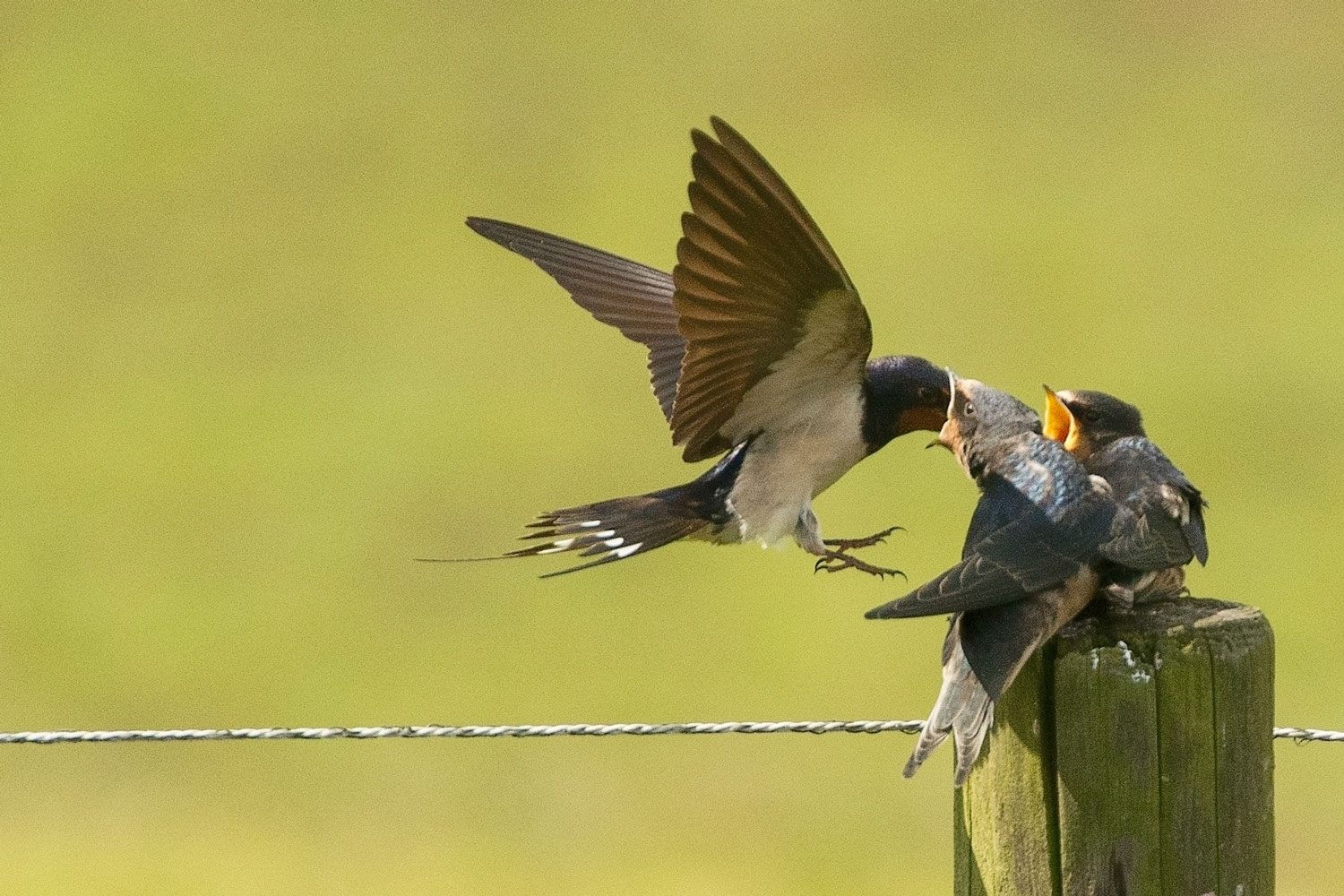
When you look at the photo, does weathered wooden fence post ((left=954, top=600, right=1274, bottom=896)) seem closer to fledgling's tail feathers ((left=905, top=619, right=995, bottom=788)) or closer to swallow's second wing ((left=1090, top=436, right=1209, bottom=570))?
fledgling's tail feathers ((left=905, top=619, right=995, bottom=788))

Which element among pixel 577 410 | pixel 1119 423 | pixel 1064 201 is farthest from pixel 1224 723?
pixel 1064 201

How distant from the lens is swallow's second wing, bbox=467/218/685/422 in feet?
17.6

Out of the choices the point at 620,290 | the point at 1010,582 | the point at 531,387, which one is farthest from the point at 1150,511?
the point at 531,387

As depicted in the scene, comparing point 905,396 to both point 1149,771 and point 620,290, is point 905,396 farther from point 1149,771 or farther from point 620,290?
point 1149,771

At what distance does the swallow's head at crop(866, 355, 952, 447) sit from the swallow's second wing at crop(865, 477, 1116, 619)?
1071mm

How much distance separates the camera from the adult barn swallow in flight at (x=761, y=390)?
165 inches

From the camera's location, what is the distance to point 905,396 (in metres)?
4.66

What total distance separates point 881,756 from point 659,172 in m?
8.14

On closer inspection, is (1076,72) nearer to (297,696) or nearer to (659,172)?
(659,172)

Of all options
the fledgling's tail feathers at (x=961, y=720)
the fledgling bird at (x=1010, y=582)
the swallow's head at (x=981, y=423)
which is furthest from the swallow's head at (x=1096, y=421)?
the fledgling's tail feathers at (x=961, y=720)

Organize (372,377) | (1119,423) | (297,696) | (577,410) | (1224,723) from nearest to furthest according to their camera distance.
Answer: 1. (1224,723)
2. (1119,423)
3. (297,696)
4. (577,410)
5. (372,377)

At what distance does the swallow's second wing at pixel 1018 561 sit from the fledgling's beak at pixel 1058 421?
0.68m

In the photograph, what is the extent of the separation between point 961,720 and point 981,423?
92 centimetres

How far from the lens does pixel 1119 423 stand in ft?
13.7
